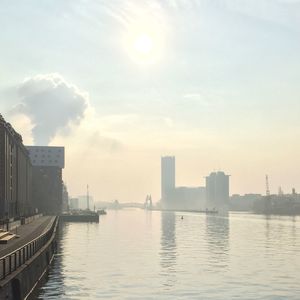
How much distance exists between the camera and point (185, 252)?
89250mm

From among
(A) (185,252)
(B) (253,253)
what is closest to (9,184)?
(A) (185,252)

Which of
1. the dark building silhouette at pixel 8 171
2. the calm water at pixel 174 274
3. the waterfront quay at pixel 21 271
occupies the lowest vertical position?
the calm water at pixel 174 274

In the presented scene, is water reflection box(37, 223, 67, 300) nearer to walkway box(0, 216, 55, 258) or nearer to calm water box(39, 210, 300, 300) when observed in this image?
calm water box(39, 210, 300, 300)

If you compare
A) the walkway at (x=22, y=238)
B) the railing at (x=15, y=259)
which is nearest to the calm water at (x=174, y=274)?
the railing at (x=15, y=259)

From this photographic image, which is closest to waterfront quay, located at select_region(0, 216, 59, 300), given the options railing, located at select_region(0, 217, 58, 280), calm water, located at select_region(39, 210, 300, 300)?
railing, located at select_region(0, 217, 58, 280)

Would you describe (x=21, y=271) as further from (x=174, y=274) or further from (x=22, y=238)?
(x=22, y=238)

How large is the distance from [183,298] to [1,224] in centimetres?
5365

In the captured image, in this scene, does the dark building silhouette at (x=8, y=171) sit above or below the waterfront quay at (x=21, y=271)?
above

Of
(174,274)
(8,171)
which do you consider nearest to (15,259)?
(174,274)

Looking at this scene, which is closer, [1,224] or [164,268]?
[164,268]

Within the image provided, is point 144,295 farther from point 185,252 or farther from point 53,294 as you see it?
point 185,252

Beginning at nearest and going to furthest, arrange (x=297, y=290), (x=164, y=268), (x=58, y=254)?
(x=297, y=290)
(x=164, y=268)
(x=58, y=254)

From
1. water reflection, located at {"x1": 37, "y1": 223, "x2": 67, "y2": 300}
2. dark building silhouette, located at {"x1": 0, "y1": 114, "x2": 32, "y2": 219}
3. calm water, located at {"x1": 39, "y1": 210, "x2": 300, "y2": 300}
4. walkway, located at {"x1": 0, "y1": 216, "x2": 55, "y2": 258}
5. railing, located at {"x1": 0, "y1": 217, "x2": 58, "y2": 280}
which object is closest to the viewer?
railing, located at {"x1": 0, "y1": 217, "x2": 58, "y2": 280}

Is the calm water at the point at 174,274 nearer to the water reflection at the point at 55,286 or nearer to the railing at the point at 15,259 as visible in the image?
the water reflection at the point at 55,286
